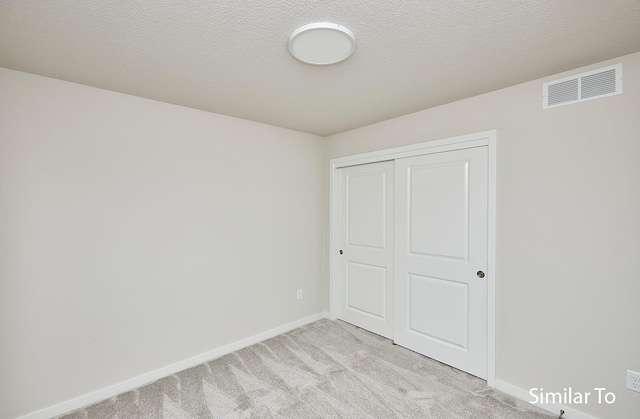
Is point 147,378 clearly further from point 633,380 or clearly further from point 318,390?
point 633,380

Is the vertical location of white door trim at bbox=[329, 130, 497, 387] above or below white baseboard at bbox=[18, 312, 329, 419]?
above

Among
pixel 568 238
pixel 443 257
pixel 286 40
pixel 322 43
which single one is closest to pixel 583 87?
pixel 568 238

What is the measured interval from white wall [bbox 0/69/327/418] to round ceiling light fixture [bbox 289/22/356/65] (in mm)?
1481

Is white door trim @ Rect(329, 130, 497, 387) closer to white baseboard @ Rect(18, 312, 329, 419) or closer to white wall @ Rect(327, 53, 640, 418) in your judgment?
white wall @ Rect(327, 53, 640, 418)

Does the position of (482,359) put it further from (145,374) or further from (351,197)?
(145,374)

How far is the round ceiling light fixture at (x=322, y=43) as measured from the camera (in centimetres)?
145

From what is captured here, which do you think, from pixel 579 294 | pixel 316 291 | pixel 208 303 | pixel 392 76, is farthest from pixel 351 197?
pixel 579 294

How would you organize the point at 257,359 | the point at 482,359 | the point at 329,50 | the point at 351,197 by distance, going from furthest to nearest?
1. the point at 351,197
2. the point at 257,359
3. the point at 482,359
4. the point at 329,50

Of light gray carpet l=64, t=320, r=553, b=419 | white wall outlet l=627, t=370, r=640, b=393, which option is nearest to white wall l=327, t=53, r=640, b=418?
white wall outlet l=627, t=370, r=640, b=393

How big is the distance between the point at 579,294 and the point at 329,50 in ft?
7.40

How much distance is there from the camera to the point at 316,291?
3.72m

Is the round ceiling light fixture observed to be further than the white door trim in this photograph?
No

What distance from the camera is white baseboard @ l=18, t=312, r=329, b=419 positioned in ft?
6.57

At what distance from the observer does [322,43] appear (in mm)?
1577
